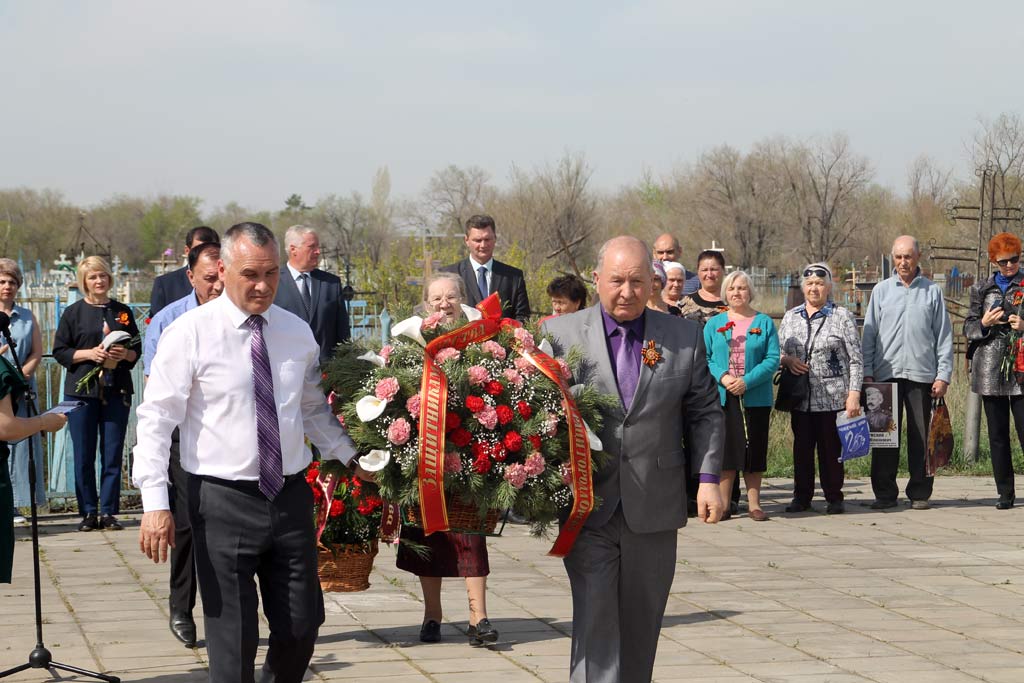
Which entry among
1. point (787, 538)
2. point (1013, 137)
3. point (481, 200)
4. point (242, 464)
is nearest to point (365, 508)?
point (242, 464)

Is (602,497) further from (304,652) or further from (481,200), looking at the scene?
(481,200)

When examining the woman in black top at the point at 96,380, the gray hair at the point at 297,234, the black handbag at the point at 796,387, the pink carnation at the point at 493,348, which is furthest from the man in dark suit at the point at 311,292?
the black handbag at the point at 796,387

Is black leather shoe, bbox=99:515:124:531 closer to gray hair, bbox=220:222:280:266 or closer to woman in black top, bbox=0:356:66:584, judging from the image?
woman in black top, bbox=0:356:66:584

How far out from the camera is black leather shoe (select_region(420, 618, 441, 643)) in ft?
22.6

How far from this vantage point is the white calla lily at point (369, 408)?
512cm

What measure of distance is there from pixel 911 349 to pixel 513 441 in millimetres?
7500

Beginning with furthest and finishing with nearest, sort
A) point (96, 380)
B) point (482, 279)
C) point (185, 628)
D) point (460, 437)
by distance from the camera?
point (96, 380) → point (482, 279) → point (185, 628) → point (460, 437)

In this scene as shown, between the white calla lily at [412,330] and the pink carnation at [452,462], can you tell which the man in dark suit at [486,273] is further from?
the pink carnation at [452,462]

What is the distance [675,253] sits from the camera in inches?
480

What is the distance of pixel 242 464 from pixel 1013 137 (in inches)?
1605

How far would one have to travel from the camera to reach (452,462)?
5051mm

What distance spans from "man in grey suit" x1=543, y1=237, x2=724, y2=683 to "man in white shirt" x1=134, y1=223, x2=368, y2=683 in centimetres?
109

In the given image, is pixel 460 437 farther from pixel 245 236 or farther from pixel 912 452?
pixel 912 452

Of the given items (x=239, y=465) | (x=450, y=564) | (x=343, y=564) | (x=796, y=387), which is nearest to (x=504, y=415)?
(x=239, y=465)
